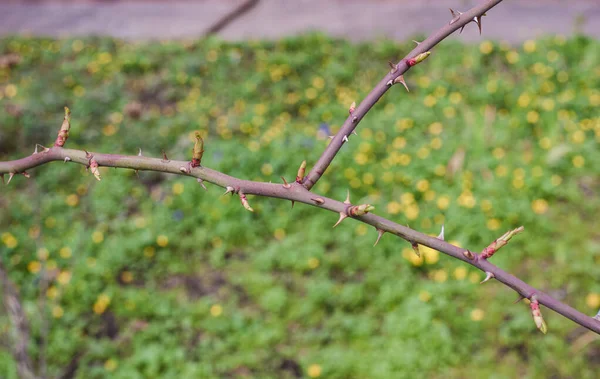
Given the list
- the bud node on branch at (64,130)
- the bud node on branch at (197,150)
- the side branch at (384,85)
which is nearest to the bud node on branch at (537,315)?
the side branch at (384,85)

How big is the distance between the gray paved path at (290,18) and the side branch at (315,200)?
4.50m

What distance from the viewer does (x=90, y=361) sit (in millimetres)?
2873

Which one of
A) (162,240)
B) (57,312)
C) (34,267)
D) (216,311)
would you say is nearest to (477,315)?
(216,311)

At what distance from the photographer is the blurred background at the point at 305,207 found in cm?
283

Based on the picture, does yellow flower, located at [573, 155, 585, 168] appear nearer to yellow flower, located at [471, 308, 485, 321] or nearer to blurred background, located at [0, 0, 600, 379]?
blurred background, located at [0, 0, 600, 379]

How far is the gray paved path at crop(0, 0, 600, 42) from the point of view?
16.9 feet

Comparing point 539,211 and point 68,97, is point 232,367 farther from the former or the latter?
point 68,97

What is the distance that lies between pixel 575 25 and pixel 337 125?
2.57m

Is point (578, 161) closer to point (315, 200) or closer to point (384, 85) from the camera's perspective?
point (384, 85)

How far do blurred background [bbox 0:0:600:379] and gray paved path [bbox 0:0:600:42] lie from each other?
1.7 inches

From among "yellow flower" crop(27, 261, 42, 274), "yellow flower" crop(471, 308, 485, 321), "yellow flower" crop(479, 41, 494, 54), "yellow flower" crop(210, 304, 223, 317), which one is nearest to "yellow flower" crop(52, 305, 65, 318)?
"yellow flower" crop(27, 261, 42, 274)

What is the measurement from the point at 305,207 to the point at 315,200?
8.77ft

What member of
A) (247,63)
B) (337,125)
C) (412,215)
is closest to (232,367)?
(412,215)

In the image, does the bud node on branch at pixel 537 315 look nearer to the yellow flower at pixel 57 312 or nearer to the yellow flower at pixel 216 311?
the yellow flower at pixel 216 311
